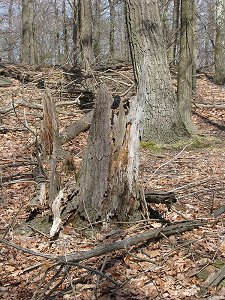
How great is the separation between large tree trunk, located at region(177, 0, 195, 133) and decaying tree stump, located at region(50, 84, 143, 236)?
4086mm

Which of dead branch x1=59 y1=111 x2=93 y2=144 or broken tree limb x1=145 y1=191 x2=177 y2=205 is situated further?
dead branch x1=59 y1=111 x2=93 y2=144

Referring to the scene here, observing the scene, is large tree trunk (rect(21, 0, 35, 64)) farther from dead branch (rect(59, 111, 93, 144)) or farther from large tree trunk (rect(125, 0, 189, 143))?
large tree trunk (rect(125, 0, 189, 143))

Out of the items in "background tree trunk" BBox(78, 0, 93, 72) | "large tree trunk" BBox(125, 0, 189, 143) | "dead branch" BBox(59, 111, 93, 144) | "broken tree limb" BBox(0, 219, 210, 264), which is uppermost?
"background tree trunk" BBox(78, 0, 93, 72)

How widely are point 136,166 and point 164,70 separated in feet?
12.2

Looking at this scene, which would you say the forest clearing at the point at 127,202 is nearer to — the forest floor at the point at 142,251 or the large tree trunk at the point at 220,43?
the forest floor at the point at 142,251

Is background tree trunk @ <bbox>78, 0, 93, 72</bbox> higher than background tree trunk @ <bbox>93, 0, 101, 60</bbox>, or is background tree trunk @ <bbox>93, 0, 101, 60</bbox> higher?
background tree trunk @ <bbox>93, 0, 101, 60</bbox>

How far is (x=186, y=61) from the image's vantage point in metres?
8.71

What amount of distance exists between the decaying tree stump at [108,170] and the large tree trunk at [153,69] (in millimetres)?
3156

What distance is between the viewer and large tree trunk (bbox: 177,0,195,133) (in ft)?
28.1

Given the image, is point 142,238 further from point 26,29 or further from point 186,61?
point 26,29

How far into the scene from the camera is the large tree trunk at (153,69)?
767cm

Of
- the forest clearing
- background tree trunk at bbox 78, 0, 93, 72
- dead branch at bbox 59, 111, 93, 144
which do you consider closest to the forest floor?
the forest clearing

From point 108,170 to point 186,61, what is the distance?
4946 millimetres

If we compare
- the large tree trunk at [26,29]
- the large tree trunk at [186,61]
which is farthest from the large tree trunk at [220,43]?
the large tree trunk at [26,29]
